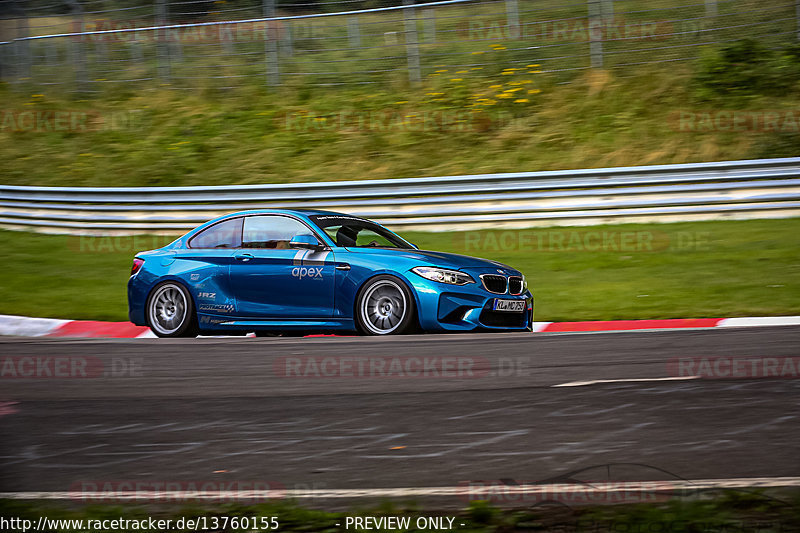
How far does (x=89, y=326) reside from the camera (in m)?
10.6

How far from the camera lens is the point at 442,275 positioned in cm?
830

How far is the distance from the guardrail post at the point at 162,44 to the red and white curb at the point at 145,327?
373 inches

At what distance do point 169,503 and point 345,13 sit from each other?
600 inches

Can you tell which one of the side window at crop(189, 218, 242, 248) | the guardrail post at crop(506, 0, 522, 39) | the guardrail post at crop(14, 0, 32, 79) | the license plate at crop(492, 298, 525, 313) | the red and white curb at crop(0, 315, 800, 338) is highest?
the guardrail post at crop(14, 0, 32, 79)

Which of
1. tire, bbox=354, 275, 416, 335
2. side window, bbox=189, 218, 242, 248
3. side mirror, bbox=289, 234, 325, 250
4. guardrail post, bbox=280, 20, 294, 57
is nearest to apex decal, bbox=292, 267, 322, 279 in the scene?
side mirror, bbox=289, 234, 325, 250

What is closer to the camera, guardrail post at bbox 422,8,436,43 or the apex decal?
the apex decal

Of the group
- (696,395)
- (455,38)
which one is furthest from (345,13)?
(696,395)

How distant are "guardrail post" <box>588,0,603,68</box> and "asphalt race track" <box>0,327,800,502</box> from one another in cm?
1047

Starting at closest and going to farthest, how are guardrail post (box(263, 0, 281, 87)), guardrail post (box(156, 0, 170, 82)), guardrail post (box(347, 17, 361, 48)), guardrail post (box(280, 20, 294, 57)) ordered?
guardrail post (box(347, 17, 361, 48)) → guardrail post (box(280, 20, 294, 57)) → guardrail post (box(263, 0, 281, 87)) → guardrail post (box(156, 0, 170, 82))

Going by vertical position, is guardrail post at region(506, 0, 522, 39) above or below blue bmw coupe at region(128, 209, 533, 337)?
above

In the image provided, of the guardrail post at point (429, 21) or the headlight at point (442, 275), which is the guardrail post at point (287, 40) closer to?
the guardrail post at point (429, 21)

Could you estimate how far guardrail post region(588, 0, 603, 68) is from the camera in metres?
16.9

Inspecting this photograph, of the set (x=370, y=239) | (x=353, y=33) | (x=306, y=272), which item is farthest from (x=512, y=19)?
(x=306, y=272)

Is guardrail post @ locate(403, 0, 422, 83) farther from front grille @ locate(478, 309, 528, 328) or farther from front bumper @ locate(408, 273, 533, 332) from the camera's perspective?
front bumper @ locate(408, 273, 533, 332)
